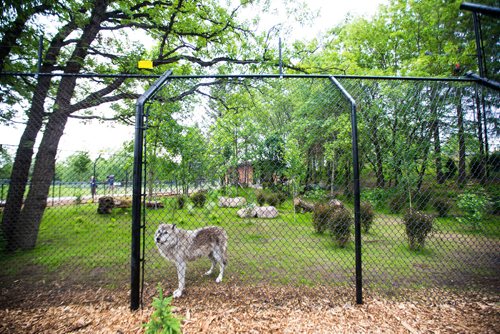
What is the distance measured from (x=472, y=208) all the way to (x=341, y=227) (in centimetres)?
306

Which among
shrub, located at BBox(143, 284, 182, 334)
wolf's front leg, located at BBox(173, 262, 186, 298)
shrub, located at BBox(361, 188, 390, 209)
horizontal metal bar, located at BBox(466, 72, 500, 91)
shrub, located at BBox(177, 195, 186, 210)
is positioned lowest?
wolf's front leg, located at BBox(173, 262, 186, 298)

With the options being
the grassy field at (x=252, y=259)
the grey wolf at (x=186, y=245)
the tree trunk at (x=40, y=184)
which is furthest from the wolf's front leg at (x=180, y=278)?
the tree trunk at (x=40, y=184)

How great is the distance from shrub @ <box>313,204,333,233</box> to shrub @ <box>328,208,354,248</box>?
447 millimetres

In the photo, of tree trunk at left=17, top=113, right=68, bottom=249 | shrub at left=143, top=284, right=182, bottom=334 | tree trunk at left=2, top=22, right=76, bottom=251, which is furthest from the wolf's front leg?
tree trunk at left=2, top=22, right=76, bottom=251

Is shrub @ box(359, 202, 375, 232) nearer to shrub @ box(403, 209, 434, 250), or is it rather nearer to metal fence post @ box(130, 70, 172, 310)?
shrub @ box(403, 209, 434, 250)

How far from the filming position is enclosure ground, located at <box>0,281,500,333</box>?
2.19 metres

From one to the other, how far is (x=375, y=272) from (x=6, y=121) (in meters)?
7.45

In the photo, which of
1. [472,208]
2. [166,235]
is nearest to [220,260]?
[166,235]

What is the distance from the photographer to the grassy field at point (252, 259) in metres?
3.35

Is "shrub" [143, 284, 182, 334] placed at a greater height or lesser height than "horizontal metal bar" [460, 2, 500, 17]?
lesser

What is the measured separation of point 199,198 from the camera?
112 inches

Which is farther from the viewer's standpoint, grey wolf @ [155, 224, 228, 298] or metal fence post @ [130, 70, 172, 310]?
grey wolf @ [155, 224, 228, 298]

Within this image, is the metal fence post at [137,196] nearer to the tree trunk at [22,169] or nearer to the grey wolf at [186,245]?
the grey wolf at [186,245]

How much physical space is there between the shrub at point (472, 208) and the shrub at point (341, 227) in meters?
2.22
